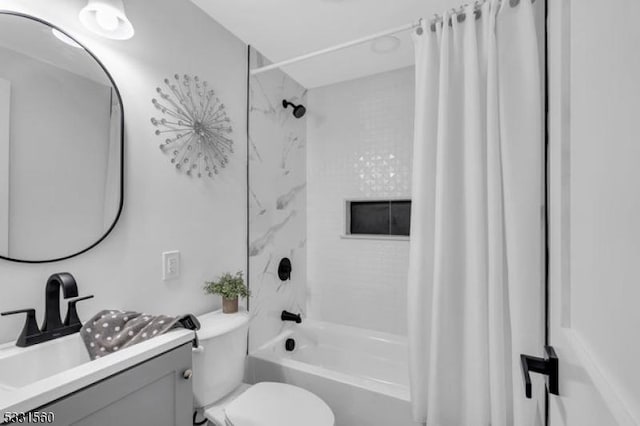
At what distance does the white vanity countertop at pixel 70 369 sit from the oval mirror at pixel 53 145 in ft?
0.96

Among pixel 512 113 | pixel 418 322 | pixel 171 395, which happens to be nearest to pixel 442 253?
pixel 418 322

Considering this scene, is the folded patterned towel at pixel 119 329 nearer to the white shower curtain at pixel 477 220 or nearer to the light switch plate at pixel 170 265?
the light switch plate at pixel 170 265

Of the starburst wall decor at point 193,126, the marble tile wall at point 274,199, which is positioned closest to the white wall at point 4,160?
the starburst wall decor at point 193,126

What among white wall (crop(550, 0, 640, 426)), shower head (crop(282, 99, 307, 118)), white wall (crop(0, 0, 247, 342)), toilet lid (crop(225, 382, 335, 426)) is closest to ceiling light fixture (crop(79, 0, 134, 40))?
white wall (crop(0, 0, 247, 342))

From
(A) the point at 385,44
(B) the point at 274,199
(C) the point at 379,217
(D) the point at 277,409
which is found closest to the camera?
(D) the point at 277,409

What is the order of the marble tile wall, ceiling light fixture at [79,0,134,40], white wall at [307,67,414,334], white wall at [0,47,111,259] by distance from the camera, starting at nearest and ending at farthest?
white wall at [0,47,111,259] < ceiling light fixture at [79,0,134,40] < the marble tile wall < white wall at [307,67,414,334]

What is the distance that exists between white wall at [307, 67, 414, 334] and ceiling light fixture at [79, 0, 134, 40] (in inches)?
65.4

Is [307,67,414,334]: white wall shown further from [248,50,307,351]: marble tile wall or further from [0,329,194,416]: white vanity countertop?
[0,329,194,416]: white vanity countertop

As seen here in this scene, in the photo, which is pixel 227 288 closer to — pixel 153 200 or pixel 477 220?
pixel 153 200

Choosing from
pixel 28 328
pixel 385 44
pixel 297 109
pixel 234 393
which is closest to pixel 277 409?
pixel 234 393

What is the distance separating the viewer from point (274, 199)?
7.53ft

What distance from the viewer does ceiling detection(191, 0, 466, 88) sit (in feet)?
5.44

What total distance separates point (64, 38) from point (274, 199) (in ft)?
4.70

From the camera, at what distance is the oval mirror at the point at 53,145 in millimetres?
984
